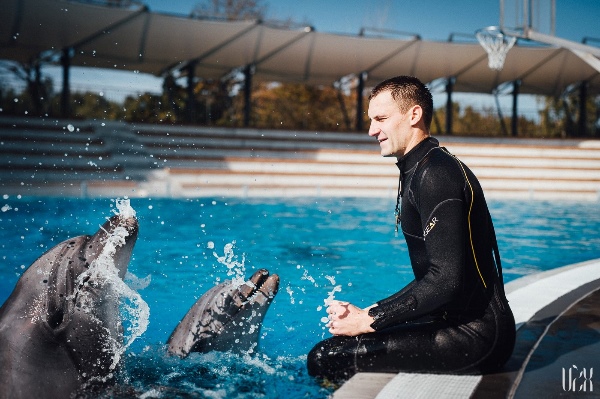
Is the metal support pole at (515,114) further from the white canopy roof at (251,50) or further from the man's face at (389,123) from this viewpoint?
the man's face at (389,123)

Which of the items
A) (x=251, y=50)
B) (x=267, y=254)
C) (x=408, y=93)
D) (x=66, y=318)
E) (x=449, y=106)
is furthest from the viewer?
(x=449, y=106)

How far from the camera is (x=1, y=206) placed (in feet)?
41.2

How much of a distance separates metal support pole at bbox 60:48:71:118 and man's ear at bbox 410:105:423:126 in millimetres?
18500

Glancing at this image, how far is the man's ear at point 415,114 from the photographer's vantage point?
8.42 ft

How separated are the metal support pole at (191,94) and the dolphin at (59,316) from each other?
20.1m

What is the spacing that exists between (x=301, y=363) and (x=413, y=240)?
1114mm

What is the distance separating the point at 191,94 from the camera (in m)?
21.9

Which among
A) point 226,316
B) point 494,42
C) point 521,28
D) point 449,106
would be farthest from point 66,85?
point 226,316

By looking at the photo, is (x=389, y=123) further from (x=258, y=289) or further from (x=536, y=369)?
(x=536, y=369)

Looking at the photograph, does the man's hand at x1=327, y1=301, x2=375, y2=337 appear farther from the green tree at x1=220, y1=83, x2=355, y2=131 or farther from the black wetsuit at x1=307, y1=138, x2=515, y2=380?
the green tree at x1=220, y1=83, x2=355, y2=131

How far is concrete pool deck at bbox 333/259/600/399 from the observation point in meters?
2.38

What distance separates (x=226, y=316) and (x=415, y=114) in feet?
3.91

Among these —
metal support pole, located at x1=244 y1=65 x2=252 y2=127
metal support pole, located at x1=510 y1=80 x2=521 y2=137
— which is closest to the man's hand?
metal support pole, located at x1=244 y1=65 x2=252 y2=127

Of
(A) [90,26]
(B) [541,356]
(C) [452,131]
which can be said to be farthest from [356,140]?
(B) [541,356]
